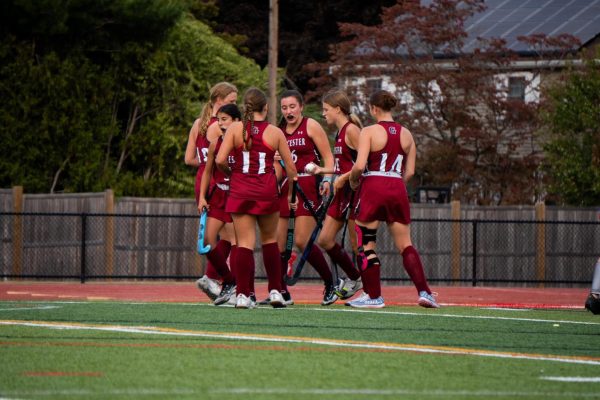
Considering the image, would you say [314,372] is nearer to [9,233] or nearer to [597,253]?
[9,233]

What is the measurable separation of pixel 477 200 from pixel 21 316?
93.6ft

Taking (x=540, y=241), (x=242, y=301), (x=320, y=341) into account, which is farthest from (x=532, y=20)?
(x=320, y=341)

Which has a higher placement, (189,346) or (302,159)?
(302,159)

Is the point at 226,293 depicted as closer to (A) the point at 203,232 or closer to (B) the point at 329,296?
(A) the point at 203,232

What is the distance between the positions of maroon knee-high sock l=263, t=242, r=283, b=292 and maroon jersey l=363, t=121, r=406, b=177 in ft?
4.09

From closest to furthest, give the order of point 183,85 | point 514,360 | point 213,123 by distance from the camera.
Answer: point 514,360 → point 213,123 → point 183,85

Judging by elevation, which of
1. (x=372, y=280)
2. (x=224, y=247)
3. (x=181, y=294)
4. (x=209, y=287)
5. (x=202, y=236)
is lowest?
(x=181, y=294)

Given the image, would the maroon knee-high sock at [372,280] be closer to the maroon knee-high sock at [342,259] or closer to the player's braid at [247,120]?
the maroon knee-high sock at [342,259]

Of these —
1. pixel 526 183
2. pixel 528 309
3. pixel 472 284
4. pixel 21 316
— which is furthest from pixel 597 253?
pixel 21 316

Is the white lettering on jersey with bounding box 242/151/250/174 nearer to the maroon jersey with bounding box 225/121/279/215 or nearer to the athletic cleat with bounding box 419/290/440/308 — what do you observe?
the maroon jersey with bounding box 225/121/279/215

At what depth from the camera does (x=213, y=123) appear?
13.5 m

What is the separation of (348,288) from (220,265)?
59.7 inches

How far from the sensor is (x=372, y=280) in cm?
1324

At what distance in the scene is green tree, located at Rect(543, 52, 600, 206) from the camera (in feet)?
105
